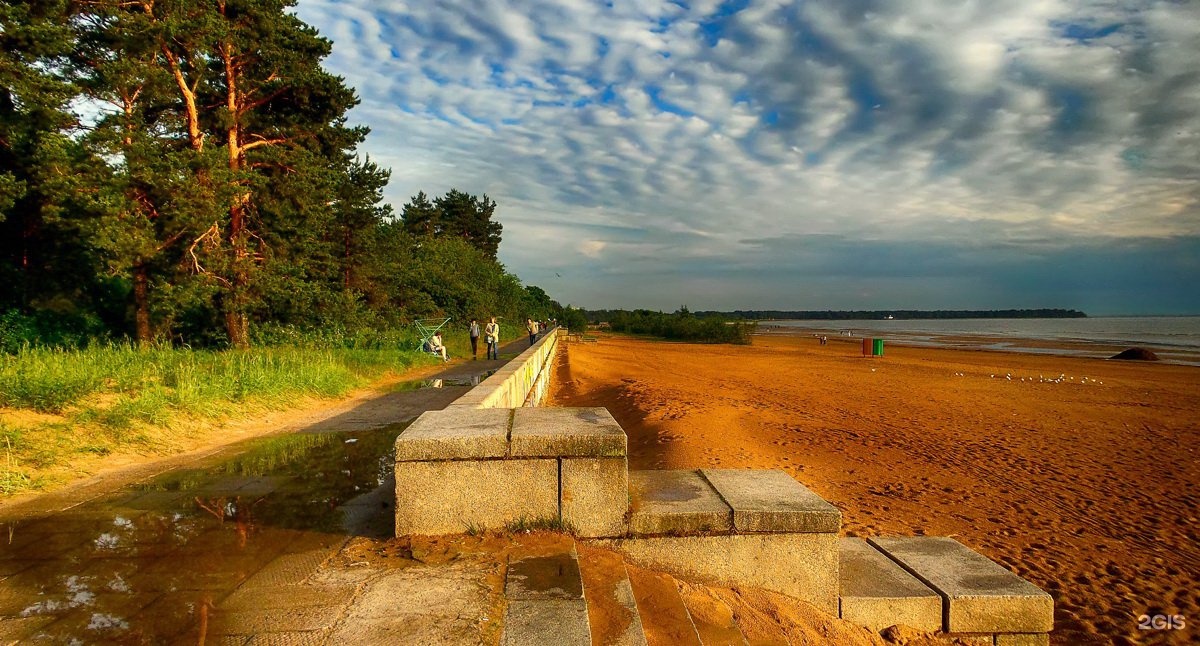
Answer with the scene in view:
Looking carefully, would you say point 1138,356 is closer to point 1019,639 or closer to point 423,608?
point 1019,639

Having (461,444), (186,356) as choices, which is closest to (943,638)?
(461,444)

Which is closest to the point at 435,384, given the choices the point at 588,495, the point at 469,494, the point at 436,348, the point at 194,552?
the point at 436,348

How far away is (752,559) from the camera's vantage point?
3.07 m

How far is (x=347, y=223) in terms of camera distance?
22.3 metres

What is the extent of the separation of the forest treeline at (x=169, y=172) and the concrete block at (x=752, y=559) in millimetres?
12941

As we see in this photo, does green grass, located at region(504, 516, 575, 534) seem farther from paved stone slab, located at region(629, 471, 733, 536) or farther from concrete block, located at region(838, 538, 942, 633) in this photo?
concrete block, located at region(838, 538, 942, 633)

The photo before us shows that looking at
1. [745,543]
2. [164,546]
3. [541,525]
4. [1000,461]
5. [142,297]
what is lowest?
[1000,461]

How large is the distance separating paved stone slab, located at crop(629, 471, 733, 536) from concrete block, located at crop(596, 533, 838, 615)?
0.06 metres

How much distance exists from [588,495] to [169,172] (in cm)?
1356

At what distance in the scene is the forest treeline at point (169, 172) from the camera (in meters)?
11.6

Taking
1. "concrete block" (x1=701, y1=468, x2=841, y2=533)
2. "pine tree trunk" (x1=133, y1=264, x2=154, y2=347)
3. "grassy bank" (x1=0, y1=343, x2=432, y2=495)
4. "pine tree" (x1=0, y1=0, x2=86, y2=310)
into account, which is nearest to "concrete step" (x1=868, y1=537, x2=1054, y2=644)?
"concrete block" (x1=701, y1=468, x2=841, y2=533)

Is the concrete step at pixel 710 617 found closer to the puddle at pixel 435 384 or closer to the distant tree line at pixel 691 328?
the puddle at pixel 435 384

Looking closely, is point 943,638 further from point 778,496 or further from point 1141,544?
point 1141,544

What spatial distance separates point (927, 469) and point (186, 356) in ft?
38.9
